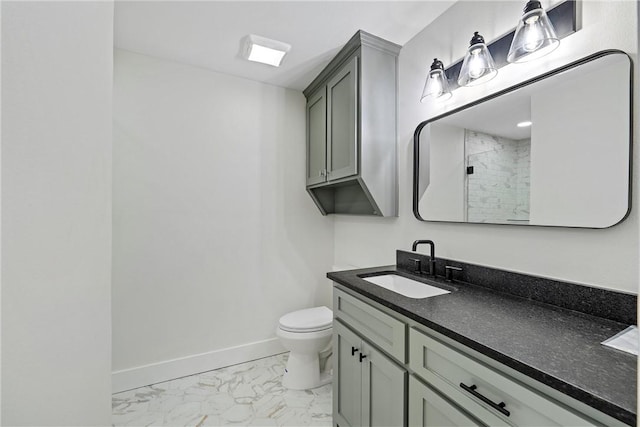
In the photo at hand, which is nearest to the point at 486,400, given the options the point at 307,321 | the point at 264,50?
the point at 307,321

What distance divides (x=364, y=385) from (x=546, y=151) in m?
1.32

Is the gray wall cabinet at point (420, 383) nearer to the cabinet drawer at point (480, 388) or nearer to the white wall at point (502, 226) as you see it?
the cabinet drawer at point (480, 388)

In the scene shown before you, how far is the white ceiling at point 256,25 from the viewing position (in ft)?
5.28

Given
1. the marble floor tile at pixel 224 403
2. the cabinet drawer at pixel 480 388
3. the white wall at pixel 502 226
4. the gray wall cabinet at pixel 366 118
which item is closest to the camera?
the cabinet drawer at pixel 480 388

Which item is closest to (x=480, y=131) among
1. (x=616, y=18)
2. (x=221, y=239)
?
(x=616, y=18)

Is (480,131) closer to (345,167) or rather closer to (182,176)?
(345,167)

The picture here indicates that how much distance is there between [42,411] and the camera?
0.58 m

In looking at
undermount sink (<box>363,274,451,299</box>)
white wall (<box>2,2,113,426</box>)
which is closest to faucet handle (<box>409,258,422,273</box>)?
undermount sink (<box>363,274,451,299</box>)

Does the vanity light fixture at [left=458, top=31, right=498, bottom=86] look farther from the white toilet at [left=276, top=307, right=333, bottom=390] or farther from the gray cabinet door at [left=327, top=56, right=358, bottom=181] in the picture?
the white toilet at [left=276, top=307, right=333, bottom=390]

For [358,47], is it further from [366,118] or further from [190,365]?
[190,365]

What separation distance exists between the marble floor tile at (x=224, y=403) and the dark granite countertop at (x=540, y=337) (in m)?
1.06

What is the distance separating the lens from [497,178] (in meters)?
1.40

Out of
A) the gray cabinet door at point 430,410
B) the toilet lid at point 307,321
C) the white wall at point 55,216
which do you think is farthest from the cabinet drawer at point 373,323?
the white wall at point 55,216

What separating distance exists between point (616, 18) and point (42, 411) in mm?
1999
